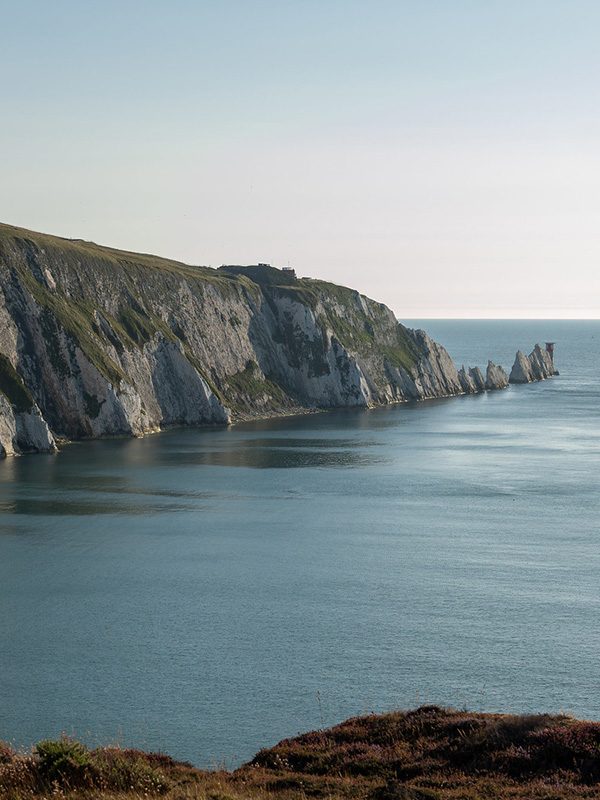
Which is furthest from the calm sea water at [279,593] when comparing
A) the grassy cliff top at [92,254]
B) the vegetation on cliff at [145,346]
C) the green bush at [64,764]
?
the grassy cliff top at [92,254]

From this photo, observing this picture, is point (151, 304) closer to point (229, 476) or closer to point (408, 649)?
point (229, 476)

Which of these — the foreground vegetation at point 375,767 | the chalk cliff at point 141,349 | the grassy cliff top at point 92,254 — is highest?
the grassy cliff top at point 92,254

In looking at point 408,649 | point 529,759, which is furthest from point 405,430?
point 529,759

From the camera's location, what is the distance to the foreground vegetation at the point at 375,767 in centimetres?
2567

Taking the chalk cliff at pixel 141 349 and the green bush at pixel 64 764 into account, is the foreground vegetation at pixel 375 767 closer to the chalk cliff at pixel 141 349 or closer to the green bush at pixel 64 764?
the green bush at pixel 64 764

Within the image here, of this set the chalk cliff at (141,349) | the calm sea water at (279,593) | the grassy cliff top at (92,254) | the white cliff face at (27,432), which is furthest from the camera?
the grassy cliff top at (92,254)

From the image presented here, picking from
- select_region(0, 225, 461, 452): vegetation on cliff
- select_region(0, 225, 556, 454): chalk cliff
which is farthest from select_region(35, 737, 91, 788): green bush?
select_region(0, 225, 461, 452): vegetation on cliff

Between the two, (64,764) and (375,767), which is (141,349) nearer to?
(375,767)

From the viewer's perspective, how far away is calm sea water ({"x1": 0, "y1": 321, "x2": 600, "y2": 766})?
1718 inches

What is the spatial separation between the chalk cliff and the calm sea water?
13.4 m

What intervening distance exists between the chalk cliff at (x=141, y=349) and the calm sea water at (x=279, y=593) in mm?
13373

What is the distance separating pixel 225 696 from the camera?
44219 mm

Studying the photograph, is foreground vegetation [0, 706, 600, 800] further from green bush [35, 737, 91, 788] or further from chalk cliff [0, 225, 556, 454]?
chalk cliff [0, 225, 556, 454]

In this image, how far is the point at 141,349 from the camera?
497ft
